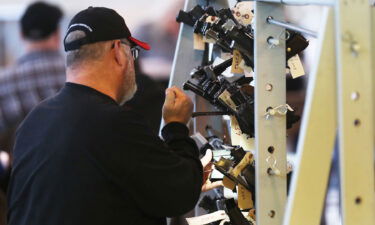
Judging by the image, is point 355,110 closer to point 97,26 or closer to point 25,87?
point 97,26

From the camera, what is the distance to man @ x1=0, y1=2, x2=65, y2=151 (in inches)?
116

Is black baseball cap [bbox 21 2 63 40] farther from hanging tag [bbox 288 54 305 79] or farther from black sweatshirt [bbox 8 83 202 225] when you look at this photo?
hanging tag [bbox 288 54 305 79]

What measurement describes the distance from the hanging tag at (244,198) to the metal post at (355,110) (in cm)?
51

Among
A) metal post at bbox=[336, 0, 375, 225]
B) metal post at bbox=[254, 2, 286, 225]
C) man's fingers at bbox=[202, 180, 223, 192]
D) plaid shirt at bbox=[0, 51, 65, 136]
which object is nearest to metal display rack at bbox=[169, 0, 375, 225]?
metal post at bbox=[336, 0, 375, 225]

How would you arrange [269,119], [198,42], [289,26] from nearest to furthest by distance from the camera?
[289,26]
[269,119]
[198,42]

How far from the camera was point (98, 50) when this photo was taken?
161 centimetres

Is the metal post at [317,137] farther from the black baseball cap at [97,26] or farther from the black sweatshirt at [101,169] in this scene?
the black baseball cap at [97,26]

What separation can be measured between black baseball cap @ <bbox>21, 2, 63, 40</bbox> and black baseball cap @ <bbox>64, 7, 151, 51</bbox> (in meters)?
1.45

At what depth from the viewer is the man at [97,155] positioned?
150 cm

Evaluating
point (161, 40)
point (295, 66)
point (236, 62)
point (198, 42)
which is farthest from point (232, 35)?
point (161, 40)

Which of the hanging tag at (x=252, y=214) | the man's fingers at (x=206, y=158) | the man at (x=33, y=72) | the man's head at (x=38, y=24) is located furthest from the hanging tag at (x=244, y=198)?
the man's head at (x=38, y=24)

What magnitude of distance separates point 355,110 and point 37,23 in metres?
2.21

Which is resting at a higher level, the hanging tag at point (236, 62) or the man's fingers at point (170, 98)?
the hanging tag at point (236, 62)

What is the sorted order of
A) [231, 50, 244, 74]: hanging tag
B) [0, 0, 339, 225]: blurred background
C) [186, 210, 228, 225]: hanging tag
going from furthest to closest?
[0, 0, 339, 225]: blurred background < [186, 210, 228, 225]: hanging tag < [231, 50, 244, 74]: hanging tag
